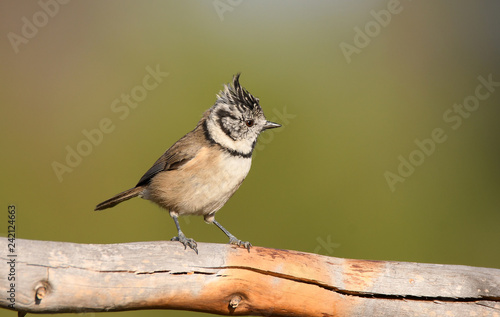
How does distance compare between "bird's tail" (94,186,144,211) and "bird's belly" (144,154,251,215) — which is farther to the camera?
"bird's tail" (94,186,144,211)

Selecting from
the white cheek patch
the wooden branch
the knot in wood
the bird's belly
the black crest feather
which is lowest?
the knot in wood

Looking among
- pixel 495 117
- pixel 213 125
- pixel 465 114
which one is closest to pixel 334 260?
pixel 213 125

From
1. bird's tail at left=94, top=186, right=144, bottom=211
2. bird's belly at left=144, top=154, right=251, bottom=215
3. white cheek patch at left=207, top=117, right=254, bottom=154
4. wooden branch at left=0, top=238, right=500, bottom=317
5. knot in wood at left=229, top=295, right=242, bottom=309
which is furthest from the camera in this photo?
bird's tail at left=94, top=186, right=144, bottom=211

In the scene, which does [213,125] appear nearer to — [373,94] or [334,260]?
[334,260]

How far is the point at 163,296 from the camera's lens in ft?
8.90

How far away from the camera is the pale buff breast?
11.8ft

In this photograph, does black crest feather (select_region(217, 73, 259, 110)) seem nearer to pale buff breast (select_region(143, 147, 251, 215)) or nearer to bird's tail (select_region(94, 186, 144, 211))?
pale buff breast (select_region(143, 147, 251, 215))

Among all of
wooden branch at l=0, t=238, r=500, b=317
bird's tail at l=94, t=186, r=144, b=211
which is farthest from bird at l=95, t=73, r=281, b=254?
wooden branch at l=0, t=238, r=500, b=317

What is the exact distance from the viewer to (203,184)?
3605 millimetres

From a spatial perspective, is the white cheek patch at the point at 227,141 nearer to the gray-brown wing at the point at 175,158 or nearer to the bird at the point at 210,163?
the bird at the point at 210,163

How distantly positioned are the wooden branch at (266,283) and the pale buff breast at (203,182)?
677 millimetres

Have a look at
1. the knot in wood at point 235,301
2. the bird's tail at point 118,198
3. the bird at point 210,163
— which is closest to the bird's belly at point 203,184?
the bird at point 210,163

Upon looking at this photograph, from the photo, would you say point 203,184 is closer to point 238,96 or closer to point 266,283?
point 238,96

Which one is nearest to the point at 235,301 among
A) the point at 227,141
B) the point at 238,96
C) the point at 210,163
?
the point at 210,163
